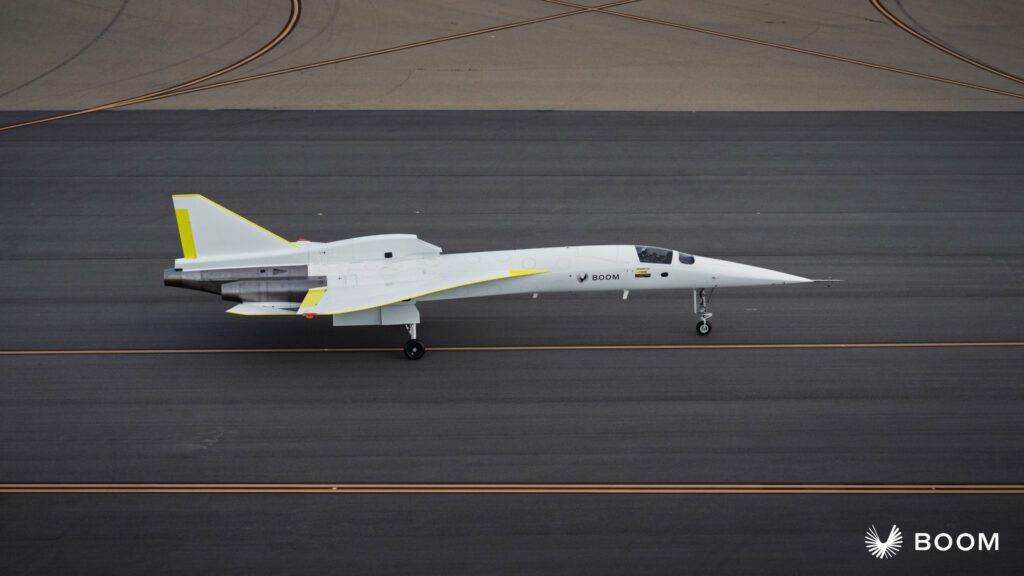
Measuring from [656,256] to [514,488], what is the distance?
25.0 feet

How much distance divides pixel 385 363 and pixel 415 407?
7.43ft

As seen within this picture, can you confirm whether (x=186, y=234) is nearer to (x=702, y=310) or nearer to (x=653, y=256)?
(x=653, y=256)

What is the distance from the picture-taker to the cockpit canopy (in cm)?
2355

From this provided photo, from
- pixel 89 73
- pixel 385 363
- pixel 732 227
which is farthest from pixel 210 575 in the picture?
pixel 89 73

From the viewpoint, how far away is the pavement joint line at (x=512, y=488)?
1841 cm

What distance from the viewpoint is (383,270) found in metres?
23.4

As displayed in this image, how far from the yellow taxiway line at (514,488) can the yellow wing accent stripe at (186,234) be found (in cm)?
658

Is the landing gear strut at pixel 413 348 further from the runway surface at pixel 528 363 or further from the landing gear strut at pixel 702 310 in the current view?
the landing gear strut at pixel 702 310

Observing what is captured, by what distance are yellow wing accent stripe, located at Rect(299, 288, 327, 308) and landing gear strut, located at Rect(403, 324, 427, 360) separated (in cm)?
216

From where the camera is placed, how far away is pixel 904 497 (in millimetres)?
18250

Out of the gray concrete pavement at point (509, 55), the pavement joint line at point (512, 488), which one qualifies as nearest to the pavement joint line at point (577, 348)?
the pavement joint line at point (512, 488)

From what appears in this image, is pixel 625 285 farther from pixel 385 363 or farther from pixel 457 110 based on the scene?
pixel 457 110

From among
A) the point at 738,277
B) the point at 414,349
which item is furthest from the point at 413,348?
the point at 738,277

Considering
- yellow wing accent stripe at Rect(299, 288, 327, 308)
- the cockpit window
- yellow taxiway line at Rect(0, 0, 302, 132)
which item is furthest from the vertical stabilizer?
yellow taxiway line at Rect(0, 0, 302, 132)
